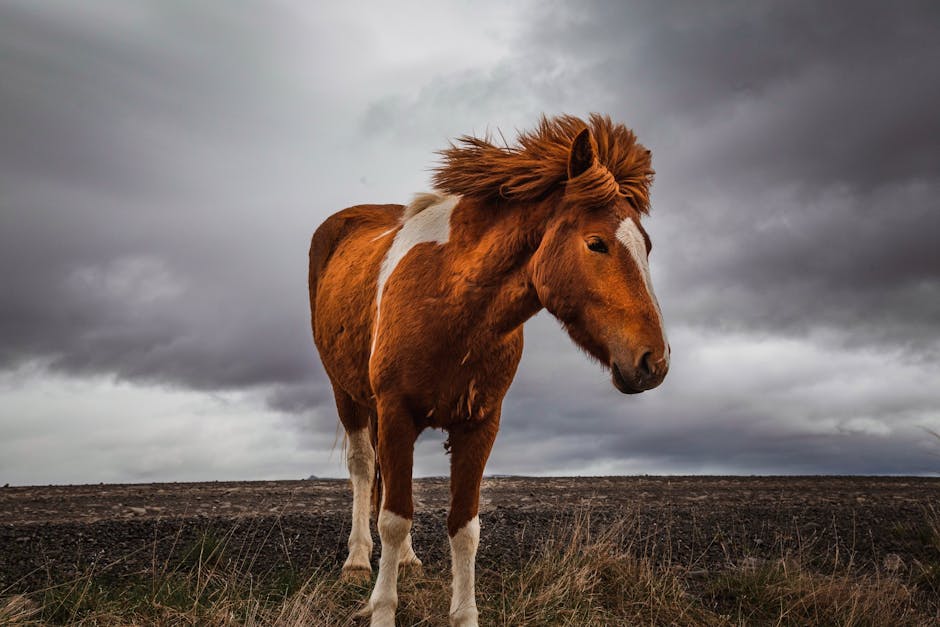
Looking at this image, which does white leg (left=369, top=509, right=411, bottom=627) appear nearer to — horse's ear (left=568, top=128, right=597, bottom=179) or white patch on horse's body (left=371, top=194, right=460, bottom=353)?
white patch on horse's body (left=371, top=194, right=460, bottom=353)

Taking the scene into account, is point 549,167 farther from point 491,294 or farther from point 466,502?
point 466,502

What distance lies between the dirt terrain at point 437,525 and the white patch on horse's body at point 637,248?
11.4 feet

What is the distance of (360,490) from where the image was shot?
261 inches

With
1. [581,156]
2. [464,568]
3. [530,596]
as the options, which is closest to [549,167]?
[581,156]

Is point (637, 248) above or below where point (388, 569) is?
above

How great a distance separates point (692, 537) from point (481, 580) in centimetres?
286

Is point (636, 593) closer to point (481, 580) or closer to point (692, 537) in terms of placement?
point (481, 580)

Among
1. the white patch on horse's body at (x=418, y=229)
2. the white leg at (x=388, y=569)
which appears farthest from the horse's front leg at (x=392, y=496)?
the white patch on horse's body at (x=418, y=229)

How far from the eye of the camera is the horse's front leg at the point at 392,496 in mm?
4406

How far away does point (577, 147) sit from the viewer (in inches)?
156

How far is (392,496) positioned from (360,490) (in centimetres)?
223

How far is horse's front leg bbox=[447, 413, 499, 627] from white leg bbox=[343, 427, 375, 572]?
1.72 m

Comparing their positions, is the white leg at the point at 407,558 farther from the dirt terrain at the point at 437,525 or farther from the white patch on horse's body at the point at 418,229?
the white patch on horse's body at the point at 418,229

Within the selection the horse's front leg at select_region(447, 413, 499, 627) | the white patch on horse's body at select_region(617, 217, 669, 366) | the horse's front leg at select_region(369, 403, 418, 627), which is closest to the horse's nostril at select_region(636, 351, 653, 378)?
the white patch on horse's body at select_region(617, 217, 669, 366)
